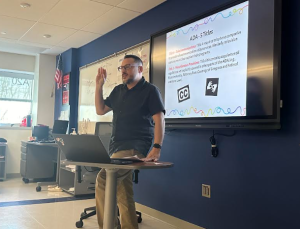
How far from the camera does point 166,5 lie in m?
3.56

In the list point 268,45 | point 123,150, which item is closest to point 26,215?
point 123,150

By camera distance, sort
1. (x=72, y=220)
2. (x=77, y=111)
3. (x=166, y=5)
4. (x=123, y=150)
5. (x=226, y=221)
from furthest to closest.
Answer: (x=77, y=111), (x=166, y=5), (x=72, y=220), (x=226, y=221), (x=123, y=150)

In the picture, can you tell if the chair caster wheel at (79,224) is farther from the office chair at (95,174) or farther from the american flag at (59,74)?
the american flag at (59,74)

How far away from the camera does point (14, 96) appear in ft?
21.6

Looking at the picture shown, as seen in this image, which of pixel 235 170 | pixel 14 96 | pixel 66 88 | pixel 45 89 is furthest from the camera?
pixel 14 96

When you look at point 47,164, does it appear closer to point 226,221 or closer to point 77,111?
point 77,111

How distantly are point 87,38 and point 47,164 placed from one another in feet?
7.42

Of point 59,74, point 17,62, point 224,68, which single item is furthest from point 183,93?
point 17,62

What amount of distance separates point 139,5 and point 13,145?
Answer: 3893mm

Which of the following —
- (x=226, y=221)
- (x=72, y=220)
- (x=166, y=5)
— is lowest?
(x=72, y=220)

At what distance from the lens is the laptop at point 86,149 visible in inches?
60.1

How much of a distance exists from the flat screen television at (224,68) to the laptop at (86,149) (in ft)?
3.70

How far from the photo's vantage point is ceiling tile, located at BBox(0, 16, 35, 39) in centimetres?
434

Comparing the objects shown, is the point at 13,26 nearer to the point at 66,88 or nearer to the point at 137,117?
the point at 66,88
